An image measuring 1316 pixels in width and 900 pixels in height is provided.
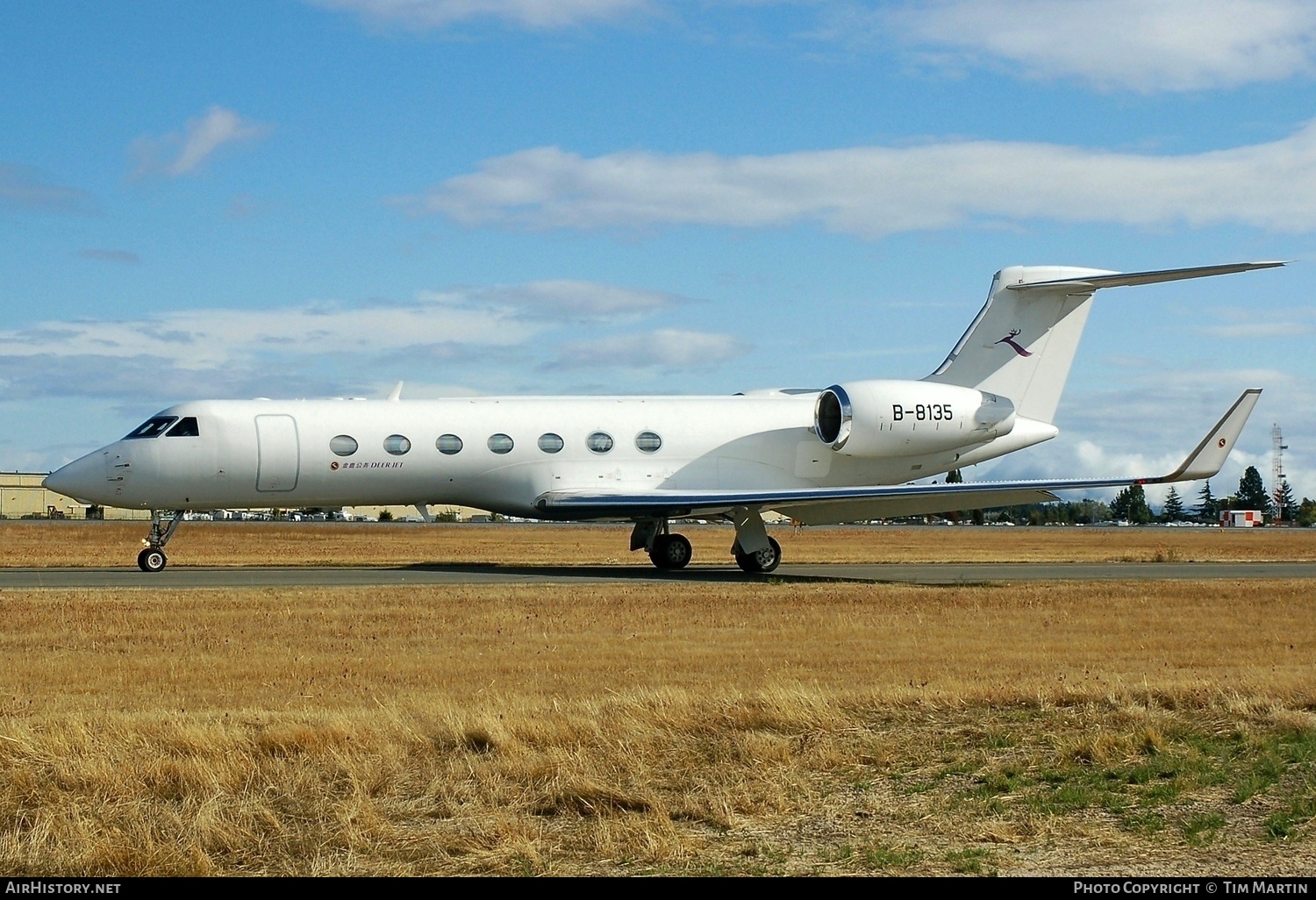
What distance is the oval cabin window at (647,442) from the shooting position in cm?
2727

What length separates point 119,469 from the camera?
25031mm

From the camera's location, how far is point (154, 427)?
83.3 ft

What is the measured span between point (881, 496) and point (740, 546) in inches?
119

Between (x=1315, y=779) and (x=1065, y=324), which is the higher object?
(x=1065, y=324)

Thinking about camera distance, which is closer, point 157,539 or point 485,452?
point 157,539

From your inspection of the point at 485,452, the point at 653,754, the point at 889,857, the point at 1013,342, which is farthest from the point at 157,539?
the point at 889,857

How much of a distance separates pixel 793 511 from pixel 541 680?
15447 millimetres

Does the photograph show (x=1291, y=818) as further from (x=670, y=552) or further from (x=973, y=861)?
(x=670, y=552)

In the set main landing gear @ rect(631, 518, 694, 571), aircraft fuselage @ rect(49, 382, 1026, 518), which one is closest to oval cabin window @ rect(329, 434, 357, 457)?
aircraft fuselage @ rect(49, 382, 1026, 518)

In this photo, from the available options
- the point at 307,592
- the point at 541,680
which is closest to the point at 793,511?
the point at 307,592

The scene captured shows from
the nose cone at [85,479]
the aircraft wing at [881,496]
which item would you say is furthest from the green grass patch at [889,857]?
the nose cone at [85,479]
